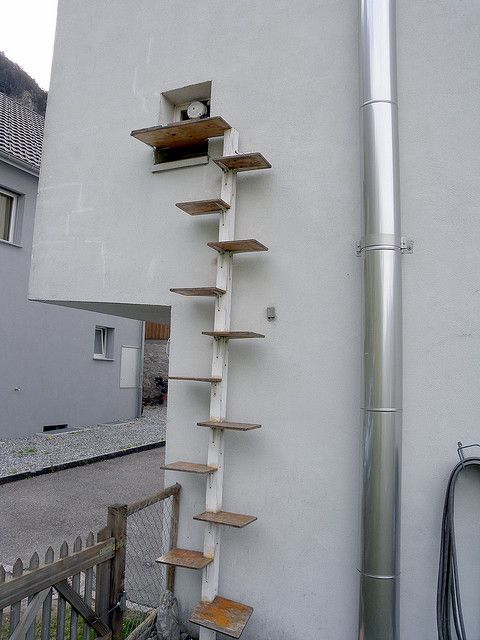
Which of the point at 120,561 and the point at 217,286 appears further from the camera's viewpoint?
the point at 217,286

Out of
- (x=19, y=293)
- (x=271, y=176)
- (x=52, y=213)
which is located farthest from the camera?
(x=19, y=293)

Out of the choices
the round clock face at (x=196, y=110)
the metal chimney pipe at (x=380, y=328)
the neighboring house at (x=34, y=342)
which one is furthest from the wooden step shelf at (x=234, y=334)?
the neighboring house at (x=34, y=342)

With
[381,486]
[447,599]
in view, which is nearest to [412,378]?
[381,486]

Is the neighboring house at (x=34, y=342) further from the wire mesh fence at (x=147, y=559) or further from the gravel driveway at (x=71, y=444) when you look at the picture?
the wire mesh fence at (x=147, y=559)

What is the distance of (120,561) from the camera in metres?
2.74

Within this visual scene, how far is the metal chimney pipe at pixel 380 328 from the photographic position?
7.86 ft

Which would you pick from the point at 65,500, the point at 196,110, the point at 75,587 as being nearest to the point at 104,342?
the point at 65,500

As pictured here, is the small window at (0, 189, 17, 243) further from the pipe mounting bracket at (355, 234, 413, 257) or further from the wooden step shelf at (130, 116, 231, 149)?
the pipe mounting bracket at (355, 234, 413, 257)

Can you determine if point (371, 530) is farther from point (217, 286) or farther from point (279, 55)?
point (279, 55)

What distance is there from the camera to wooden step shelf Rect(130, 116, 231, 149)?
10.5 ft

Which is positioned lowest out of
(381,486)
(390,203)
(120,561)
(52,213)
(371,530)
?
(120,561)

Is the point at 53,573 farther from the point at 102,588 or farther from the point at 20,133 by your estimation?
the point at 20,133

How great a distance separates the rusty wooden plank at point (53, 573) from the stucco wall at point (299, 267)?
713 millimetres

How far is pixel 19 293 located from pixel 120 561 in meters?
8.70
